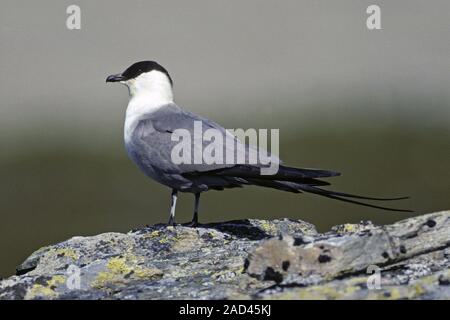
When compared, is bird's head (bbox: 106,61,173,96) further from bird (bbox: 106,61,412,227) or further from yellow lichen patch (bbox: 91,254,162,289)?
yellow lichen patch (bbox: 91,254,162,289)

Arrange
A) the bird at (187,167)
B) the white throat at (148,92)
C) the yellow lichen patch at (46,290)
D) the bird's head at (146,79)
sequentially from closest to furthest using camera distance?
the yellow lichen patch at (46,290) → the bird at (187,167) → the white throat at (148,92) → the bird's head at (146,79)

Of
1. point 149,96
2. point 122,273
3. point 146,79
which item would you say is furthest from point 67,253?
point 146,79

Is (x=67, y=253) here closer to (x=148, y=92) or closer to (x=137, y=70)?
(x=148, y=92)

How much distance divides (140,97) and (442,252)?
391cm

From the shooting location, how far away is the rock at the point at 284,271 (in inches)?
225

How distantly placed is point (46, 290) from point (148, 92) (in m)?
3.48

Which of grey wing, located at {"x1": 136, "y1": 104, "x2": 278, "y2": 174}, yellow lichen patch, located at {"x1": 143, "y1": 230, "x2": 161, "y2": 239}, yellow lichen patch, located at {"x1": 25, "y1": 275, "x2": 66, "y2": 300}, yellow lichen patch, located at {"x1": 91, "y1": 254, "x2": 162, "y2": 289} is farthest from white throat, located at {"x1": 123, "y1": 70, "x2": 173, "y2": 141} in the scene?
yellow lichen patch, located at {"x1": 25, "y1": 275, "x2": 66, "y2": 300}

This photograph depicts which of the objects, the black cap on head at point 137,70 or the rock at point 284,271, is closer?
the rock at point 284,271

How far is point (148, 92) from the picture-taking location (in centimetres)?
952

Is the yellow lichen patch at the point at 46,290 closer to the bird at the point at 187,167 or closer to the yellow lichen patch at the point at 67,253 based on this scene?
the yellow lichen patch at the point at 67,253

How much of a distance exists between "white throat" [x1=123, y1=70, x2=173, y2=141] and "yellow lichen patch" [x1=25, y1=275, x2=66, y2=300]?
3.00 meters

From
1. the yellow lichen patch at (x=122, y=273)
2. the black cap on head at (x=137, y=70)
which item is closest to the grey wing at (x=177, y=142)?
the black cap on head at (x=137, y=70)
